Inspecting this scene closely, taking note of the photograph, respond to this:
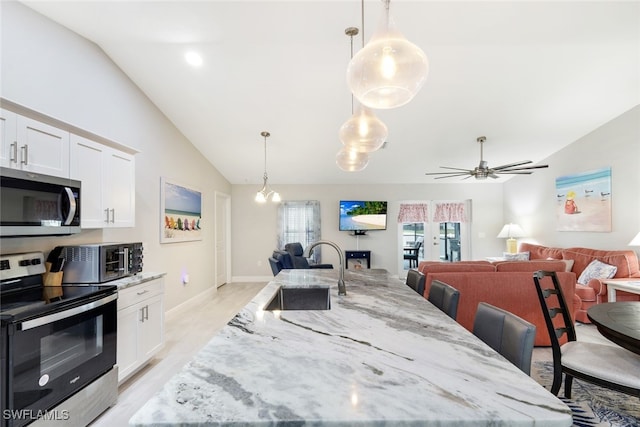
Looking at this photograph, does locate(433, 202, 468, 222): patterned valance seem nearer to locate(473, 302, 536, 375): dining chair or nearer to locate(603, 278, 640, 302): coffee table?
locate(603, 278, 640, 302): coffee table

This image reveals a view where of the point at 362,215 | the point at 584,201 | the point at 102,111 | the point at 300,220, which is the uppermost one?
the point at 102,111

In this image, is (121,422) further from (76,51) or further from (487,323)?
(76,51)

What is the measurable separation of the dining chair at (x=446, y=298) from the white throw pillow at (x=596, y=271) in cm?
352

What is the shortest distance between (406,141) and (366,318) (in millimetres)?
4381

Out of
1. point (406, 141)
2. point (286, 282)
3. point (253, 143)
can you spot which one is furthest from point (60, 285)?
point (406, 141)

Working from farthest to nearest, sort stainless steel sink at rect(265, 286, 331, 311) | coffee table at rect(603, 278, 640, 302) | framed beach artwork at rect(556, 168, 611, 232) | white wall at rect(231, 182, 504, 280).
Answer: white wall at rect(231, 182, 504, 280)
framed beach artwork at rect(556, 168, 611, 232)
coffee table at rect(603, 278, 640, 302)
stainless steel sink at rect(265, 286, 331, 311)

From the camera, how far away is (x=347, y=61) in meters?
→ 3.34

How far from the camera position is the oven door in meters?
1.58

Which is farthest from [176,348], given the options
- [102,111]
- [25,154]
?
[102,111]

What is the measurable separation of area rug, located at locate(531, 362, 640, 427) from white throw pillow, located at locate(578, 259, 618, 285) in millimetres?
2226

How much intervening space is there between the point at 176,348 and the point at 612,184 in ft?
20.5

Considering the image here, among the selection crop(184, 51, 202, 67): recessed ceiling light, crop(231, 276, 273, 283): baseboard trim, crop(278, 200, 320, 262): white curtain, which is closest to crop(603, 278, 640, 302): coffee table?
crop(278, 200, 320, 262): white curtain

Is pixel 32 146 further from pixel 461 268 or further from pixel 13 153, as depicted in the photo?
pixel 461 268

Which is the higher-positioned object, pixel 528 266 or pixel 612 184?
pixel 612 184
